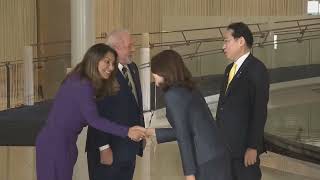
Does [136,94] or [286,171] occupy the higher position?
[136,94]

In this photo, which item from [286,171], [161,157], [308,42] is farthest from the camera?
[308,42]

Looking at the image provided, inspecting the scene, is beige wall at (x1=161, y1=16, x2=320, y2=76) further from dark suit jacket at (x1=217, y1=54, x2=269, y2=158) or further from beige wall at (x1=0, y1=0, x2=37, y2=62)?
dark suit jacket at (x1=217, y1=54, x2=269, y2=158)

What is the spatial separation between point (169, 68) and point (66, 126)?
106 cm

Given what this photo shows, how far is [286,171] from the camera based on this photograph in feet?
27.5

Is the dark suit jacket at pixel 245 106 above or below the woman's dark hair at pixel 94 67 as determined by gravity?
below

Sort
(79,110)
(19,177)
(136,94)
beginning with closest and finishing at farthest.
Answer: (79,110) → (136,94) → (19,177)

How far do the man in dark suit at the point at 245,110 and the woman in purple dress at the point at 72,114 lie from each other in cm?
88

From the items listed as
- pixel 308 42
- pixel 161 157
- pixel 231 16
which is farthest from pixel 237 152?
pixel 231 16

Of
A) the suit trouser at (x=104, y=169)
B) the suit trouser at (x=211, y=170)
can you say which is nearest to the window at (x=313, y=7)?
the suit trouser at (x=104, y=169)

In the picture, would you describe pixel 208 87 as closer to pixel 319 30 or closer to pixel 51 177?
pixel 319 30

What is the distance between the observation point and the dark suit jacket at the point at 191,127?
349cm

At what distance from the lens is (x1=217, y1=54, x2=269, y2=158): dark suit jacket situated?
450 centimetres

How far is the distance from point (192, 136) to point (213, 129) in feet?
0.45

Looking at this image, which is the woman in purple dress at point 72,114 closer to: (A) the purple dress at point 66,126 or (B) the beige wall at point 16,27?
(A) the purple dress at point 66,126
